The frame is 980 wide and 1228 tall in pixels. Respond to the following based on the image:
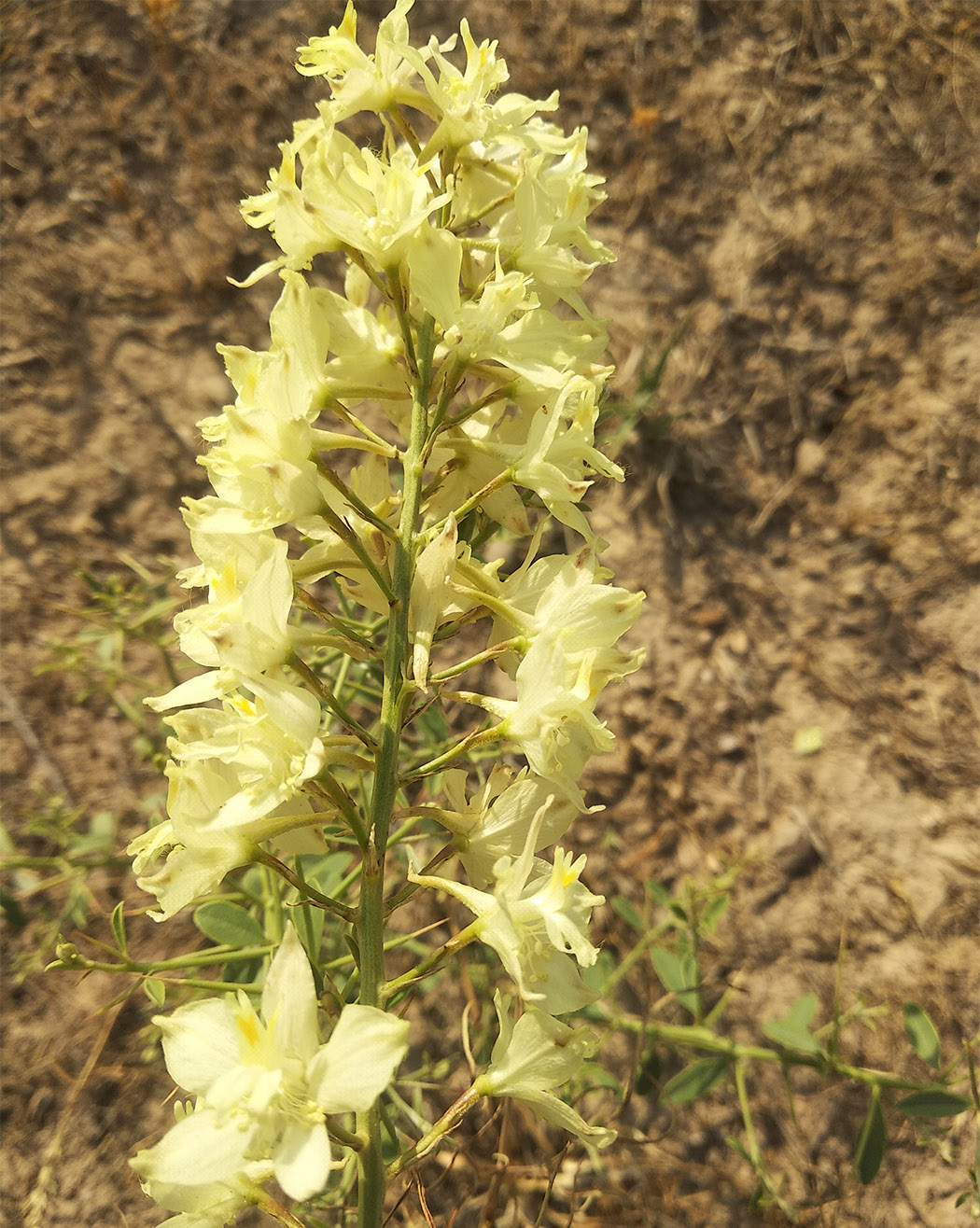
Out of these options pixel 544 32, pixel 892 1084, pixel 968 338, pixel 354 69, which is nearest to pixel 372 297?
pixel 544 32

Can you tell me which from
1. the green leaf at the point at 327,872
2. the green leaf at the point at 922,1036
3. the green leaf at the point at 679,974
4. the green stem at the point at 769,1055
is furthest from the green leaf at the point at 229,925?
the green leaf at the point at 922,1036

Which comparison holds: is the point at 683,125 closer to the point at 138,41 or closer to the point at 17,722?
the point at 138,41

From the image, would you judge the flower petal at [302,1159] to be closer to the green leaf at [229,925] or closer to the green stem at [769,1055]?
the green leaf at [229,925]

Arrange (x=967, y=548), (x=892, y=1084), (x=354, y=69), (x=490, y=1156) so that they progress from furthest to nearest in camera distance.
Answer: (x=967, y=548) → (x=490, y=1156) → (x=892, y=1084) → (x=354, y=69)

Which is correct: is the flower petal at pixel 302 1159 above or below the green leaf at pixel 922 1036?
above

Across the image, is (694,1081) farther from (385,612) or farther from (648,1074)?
(385,612)

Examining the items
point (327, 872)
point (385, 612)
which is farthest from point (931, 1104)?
point (385, 612)
